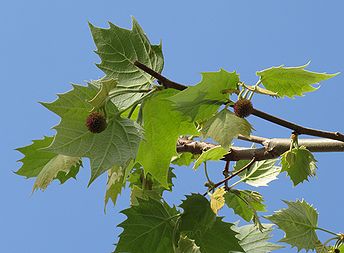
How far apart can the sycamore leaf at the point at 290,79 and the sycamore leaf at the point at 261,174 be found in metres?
0.39

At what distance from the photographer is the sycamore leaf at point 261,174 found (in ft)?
4.34

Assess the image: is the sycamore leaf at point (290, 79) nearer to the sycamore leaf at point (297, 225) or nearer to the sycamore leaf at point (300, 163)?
the sycamore leaf at point (300, 163)

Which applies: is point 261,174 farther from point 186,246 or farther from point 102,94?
point 102,94

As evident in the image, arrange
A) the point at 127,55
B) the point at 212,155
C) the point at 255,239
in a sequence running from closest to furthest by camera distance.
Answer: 1. the point at 127,55
2. the point at 212,155
3. the point at 255,239

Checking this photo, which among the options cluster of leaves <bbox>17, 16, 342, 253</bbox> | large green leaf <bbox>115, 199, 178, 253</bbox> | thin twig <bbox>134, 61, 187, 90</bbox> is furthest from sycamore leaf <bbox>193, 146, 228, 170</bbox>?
→ thin twig <bbox>134, 61, 187, 90</bbox>

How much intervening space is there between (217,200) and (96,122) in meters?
0.30

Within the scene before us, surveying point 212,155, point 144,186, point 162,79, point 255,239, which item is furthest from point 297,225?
point 162,79

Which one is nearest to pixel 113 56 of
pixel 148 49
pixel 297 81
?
pixel 148 49

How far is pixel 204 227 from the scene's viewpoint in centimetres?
105

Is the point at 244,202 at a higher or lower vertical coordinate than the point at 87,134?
higher

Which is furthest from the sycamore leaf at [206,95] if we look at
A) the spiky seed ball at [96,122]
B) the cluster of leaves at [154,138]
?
the spiky seed ball at [96,122]

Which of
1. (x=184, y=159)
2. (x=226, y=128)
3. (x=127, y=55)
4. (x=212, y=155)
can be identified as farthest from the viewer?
(x=184, y=159)

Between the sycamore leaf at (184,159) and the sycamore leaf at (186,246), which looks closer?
the sycamore leaf at (186,246)

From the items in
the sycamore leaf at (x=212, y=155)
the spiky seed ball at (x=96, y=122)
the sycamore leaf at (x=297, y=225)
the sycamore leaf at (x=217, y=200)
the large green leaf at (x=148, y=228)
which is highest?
the sycamore leaf at (x=212, y=155)
